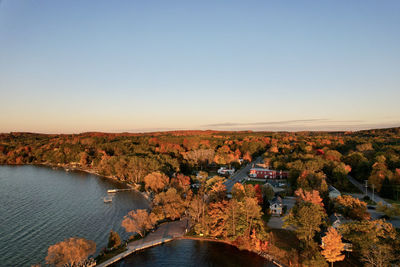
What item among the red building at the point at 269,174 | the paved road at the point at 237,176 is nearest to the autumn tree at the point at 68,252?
the paved road at the point at 237,176

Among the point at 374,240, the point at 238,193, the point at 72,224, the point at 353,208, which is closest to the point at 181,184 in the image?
the point at 238,193

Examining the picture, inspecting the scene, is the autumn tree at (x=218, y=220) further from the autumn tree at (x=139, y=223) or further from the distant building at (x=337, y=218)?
the distant building at (x=337, y=218)

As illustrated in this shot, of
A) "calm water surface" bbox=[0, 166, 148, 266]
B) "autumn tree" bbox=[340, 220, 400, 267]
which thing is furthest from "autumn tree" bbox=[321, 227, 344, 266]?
"calm water surface" bbox=[0, 166, 148, 266]

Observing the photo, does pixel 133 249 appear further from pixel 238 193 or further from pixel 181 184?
pixel 181 184

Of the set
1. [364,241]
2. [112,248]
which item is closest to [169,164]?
[112,248]

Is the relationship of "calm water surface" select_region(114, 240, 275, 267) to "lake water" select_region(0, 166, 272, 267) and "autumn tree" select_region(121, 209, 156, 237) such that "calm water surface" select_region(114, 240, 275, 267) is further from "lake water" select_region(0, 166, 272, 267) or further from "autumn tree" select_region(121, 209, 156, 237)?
"autumn tree" select_region(121, 209, 156, 237)

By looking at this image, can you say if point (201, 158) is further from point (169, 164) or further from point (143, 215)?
point (143, 215)
